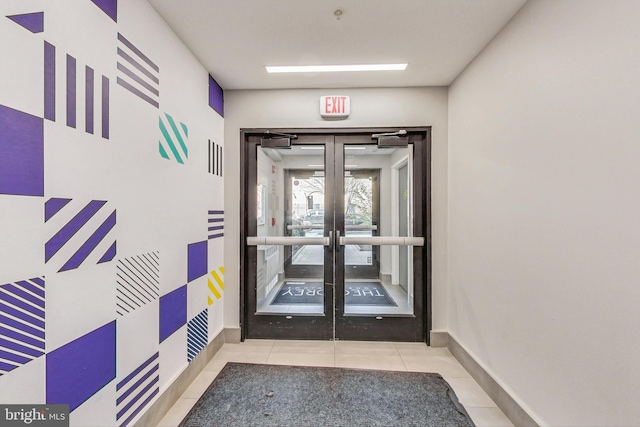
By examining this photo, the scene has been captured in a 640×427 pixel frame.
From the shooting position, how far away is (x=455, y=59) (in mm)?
2340

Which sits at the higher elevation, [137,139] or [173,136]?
[173,136]

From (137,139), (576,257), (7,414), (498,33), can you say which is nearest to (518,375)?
(576,257)

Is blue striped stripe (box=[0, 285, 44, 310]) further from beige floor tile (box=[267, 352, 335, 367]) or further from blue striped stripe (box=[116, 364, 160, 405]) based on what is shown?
beige floor tile (box=[267, 352, 335, 367])

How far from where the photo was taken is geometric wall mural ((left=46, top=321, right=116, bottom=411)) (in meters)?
1.14

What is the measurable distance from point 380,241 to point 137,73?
2559mm

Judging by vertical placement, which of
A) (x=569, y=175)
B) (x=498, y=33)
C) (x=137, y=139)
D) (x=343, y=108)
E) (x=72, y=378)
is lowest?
(x=72, y=378)

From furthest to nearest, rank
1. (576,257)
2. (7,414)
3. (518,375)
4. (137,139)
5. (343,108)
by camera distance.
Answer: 1. (343,108)
2. (518,375)
3. (137,139)
4. (576,257)
5. (7,414)

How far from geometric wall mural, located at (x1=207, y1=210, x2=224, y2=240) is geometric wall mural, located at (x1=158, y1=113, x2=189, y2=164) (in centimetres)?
67

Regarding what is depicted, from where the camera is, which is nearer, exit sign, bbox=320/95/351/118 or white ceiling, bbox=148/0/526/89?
white ceiling, bbox=148/0/526/89

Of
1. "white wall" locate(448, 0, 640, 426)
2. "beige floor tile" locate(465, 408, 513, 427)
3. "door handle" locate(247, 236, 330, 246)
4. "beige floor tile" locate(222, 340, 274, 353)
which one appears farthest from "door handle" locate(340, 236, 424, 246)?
"beige floor tile" locate(465, 408, 513, 427)

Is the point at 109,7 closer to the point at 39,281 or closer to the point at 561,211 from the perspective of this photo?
the point at 39,281

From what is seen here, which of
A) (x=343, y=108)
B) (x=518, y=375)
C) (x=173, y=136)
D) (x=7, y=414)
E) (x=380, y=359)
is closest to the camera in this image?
(x=7, y=414)

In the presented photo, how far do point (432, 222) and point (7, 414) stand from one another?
3169 mm

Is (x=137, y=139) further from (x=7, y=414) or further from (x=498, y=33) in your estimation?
(x=498, y=33)
